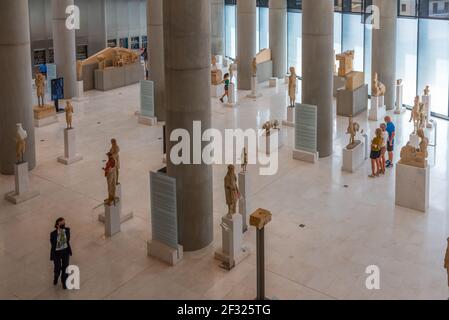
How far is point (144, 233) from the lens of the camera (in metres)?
12.4

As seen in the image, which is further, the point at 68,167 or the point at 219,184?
the point at 68,167

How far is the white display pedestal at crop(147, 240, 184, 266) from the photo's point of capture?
10914 millimetres

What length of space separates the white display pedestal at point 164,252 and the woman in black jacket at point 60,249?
1727 mm

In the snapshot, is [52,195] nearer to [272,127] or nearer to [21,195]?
[21,195]

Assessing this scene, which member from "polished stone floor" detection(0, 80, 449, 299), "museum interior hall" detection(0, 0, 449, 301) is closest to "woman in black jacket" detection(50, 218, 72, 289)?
"museum interior hall" detection(0, 0, 449, 301)

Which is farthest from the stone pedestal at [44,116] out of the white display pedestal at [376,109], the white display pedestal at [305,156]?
the white display pedestal at [376,109]

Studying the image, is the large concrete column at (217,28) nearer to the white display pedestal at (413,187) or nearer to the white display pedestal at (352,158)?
the white display pedestal at (352,158)

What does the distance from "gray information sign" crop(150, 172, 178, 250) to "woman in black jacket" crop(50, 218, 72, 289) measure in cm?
176

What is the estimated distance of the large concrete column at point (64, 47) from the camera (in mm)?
24891

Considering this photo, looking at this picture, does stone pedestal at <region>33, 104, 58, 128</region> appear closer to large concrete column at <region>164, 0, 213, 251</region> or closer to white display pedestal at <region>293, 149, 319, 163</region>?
white display pedestal at <region>293, 149, 319, 163</region>

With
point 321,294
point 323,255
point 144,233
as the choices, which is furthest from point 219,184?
point 321,294

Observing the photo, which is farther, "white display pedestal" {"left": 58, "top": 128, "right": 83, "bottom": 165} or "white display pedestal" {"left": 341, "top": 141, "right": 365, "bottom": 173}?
"white display pedestal" {"left": 58, "top": 128, "right": 83, "bottom": 165}
